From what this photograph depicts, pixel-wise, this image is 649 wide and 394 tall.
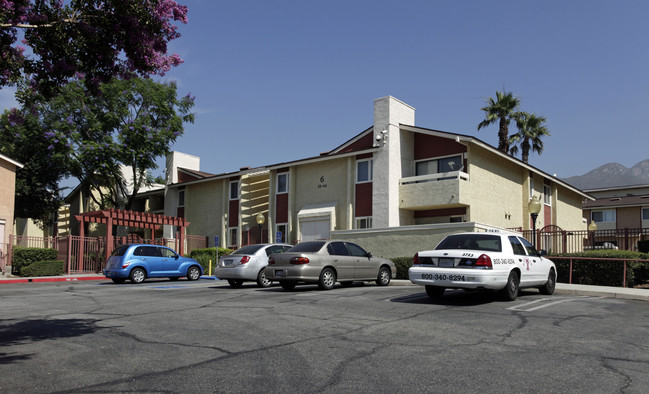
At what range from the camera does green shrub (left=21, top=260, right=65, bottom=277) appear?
2569 centimetres

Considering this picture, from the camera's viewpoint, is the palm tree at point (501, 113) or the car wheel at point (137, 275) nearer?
the car wheel at point (137, 275)

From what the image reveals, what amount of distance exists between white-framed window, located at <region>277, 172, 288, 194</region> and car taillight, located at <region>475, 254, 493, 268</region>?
22.5 m

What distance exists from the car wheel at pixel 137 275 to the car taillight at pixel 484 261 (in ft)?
47.3

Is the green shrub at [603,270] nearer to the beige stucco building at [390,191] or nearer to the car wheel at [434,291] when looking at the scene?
the beige stucco building at [390,191]

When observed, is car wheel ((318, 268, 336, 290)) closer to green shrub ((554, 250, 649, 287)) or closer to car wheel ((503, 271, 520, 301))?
car wheel ((503, 271, 520, 301))

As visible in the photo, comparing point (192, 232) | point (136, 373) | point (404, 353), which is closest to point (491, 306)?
point (404, 353)

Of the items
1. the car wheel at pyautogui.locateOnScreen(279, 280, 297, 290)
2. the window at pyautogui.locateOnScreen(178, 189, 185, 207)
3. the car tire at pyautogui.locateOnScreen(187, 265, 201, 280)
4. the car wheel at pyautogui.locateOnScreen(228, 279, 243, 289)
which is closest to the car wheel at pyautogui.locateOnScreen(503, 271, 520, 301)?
the car wheel at pyautogui.locateOnScreen(279, 280, 297, 290)

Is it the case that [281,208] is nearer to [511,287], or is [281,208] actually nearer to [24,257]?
[24,257]

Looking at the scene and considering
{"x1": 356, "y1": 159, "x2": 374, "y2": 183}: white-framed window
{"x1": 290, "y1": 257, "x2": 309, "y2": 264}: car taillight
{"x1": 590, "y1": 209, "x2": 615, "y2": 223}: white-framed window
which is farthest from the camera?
{"x1": 590, "y1": 209, "x2": 615, "y2": 223}: white-framed window

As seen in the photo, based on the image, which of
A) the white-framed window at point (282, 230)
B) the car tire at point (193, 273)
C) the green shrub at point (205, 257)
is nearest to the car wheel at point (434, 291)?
the car tire at point (193, 273)

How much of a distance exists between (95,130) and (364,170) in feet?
61.4

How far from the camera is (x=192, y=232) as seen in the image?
39.6 meters

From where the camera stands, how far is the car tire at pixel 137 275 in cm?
2145

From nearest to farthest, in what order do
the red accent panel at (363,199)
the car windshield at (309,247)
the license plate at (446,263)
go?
1. the license plate at (446,263)
2. the car windshield at (309,247)
3. the red accent panel at (363,199)
